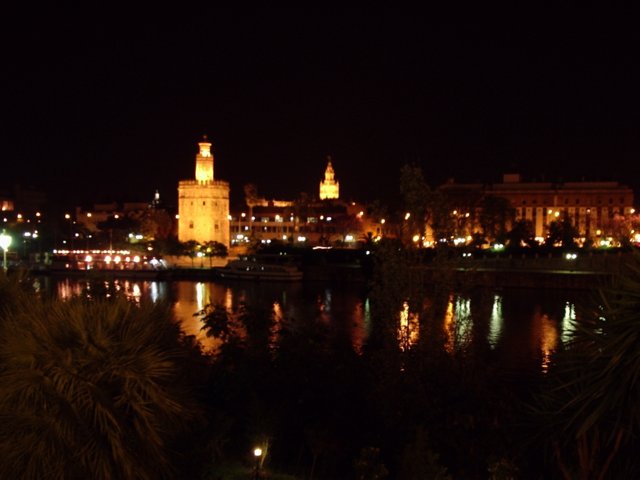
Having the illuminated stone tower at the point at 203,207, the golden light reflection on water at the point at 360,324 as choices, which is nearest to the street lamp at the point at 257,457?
the golden light reflection on water at the point at 360,324

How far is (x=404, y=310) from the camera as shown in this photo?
22.9 feet

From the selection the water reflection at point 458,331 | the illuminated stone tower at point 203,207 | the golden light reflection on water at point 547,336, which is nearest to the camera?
the water reflection at point 458,331

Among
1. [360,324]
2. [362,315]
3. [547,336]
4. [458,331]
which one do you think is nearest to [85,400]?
[458,331]

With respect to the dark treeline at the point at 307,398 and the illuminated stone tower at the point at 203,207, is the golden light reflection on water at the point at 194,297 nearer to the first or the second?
the dark treeline at the point at 307,398

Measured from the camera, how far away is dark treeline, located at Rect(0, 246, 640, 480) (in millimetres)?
3475

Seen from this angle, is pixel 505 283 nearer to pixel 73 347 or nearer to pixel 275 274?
pixel 275 274

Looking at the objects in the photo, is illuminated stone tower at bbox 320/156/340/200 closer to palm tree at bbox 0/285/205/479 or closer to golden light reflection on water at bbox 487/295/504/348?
golden light reflection on water at bbox 487/295/504/348

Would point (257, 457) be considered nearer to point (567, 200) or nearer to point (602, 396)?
point (602, 396)

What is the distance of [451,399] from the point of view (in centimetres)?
602

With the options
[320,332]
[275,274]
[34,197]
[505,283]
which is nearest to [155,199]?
[34,197]

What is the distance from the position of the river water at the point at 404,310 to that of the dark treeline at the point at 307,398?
0.27 meters

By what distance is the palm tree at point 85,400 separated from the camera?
3.45 metres

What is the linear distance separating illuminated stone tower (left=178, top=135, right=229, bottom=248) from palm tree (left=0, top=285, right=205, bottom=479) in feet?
179

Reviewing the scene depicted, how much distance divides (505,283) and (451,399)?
105ft
